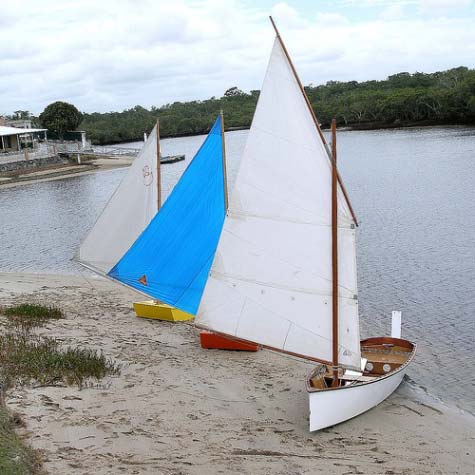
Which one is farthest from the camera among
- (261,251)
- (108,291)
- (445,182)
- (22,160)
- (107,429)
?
(22,160)

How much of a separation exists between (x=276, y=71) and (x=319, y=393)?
5959 millimetres

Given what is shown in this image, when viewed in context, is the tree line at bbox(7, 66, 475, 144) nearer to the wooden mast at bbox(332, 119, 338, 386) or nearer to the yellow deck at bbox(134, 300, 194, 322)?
the yellow deck at bbox(134, 300, 194, 322)

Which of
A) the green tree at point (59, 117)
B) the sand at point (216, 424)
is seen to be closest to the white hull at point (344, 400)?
the sand at point (216, 424)

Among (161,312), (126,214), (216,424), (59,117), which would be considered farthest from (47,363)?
(59,117)

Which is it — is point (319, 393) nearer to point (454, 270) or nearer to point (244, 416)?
point (244, 416)

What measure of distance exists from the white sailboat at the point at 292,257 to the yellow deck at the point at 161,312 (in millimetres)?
6392

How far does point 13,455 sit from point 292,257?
630 cm

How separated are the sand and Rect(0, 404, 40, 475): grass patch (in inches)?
10.4

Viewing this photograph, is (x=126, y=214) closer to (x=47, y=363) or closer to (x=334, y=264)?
(x=47, y=363)

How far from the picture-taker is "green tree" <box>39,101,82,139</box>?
10069 cm

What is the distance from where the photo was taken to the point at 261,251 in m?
13.6

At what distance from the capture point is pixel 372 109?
450 ft

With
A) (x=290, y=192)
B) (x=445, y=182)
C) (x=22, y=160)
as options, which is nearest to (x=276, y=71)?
(x=290, y=192)

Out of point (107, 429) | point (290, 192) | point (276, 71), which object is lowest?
point (107, 429)
